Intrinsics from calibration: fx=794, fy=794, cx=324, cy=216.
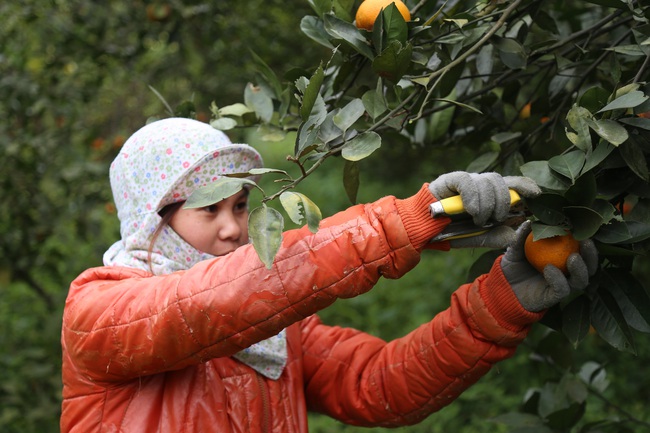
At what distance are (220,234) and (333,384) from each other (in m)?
0.51

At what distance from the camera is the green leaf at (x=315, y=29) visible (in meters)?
1.59

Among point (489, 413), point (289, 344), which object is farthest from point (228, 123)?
point (489, 413)

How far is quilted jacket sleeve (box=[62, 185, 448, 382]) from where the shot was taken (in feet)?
4.33

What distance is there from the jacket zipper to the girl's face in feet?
0.96

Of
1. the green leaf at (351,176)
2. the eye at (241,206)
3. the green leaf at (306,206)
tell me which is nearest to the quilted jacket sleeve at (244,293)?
the green leaf at (306,206)

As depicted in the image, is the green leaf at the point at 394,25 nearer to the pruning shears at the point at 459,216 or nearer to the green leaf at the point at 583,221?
the pruning shears at the point at 459,216

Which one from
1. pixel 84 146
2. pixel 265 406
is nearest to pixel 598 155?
pixel 265 406

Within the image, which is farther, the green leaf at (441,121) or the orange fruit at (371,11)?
the green leaf at (441,121)

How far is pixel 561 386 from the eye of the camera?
2074mm

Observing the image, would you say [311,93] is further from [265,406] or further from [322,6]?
[265,406]

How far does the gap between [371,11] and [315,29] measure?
17cm

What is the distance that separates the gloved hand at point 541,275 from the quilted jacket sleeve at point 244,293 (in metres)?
0.24

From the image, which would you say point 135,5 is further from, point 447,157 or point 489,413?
point 489,413

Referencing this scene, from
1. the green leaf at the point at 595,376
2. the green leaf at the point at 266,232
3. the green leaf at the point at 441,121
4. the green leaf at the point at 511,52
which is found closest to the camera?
the green leaf at the point at 266,232
